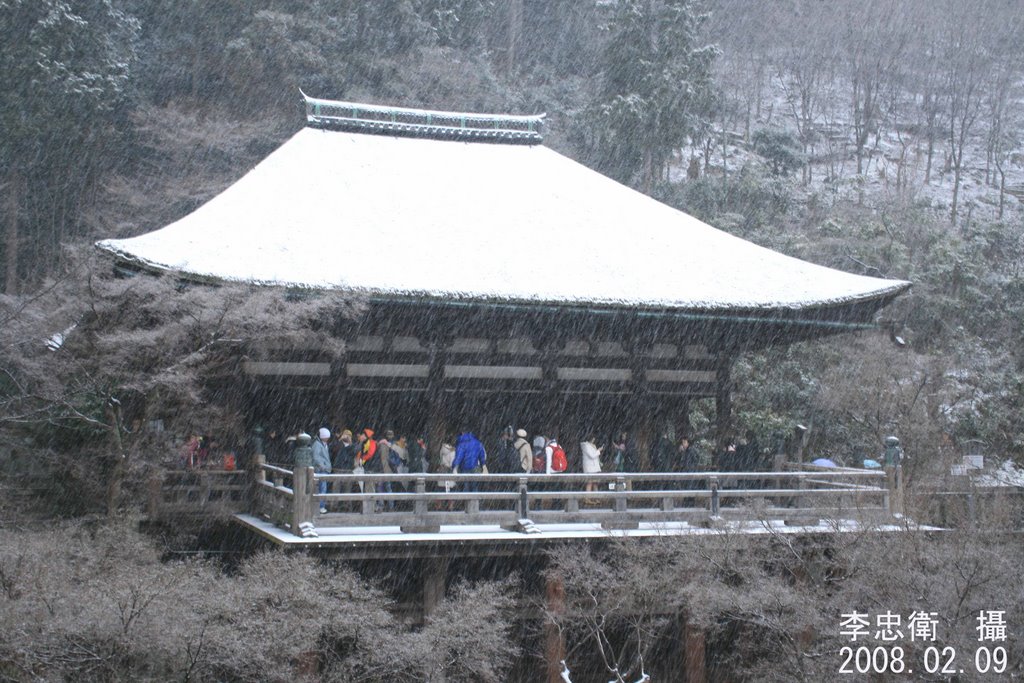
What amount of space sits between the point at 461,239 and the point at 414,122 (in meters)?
5.13

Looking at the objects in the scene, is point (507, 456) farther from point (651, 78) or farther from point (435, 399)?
point (651, 78)

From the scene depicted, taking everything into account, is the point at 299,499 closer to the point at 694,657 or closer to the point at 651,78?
the point at 694,657

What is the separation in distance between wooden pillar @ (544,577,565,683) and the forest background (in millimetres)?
3751

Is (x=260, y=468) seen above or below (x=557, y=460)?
below

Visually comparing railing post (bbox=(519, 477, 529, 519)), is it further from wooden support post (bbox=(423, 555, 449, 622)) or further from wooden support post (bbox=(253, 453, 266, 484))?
wooden support post (bbox=(253, 453, 266, 484))

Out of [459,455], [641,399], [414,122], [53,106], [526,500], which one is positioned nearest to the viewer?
[526,500]

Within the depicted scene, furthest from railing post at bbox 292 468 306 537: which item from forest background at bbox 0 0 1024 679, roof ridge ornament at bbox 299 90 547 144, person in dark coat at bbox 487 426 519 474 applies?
roof ridge ornament at bbox 299 90 547 144

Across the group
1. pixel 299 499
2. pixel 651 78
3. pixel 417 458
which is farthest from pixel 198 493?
pixel 651 78

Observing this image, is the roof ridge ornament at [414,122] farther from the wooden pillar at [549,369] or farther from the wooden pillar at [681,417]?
the wooden pillar at [681,417]

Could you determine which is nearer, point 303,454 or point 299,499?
point 299,499

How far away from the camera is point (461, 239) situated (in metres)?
13.0

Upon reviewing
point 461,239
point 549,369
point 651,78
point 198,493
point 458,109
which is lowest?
point 198,493

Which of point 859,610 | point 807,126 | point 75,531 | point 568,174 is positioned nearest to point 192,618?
point 75,531

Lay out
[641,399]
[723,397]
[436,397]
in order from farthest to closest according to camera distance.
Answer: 1. [723,397]
2. [641,399]
3. [436,397]
